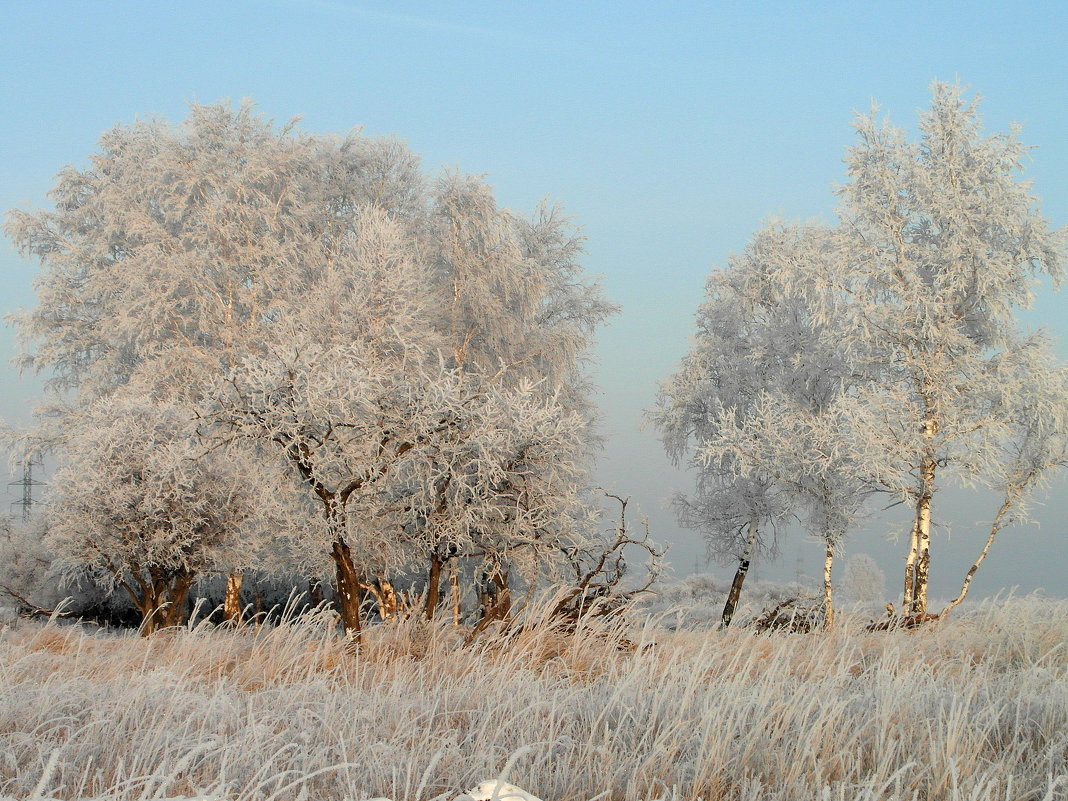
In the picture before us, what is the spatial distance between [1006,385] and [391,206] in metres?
14.6

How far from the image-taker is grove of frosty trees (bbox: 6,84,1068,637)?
975 cm

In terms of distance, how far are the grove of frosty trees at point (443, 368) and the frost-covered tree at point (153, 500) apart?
65 mm

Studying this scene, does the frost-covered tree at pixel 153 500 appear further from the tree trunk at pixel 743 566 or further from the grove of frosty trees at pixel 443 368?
the tree trunk at pixel 743 566

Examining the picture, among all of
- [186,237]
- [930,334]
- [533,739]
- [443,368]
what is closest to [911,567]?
[930,334]

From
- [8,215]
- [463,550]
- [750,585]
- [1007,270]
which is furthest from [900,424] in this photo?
[8,215]

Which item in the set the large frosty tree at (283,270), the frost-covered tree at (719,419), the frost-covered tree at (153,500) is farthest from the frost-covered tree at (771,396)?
→ the frost-covered tree at (153,500)

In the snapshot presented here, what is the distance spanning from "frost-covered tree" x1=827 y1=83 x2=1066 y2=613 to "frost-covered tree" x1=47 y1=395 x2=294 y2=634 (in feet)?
34.6

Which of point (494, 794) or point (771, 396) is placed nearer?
point (494, 794)

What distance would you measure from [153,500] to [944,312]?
43.2 ft

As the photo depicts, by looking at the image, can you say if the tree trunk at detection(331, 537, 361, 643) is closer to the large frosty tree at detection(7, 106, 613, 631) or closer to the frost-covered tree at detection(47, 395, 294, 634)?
the large frosty tree at detection(7, 106, 613, 631)

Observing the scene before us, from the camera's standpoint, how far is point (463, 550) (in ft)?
32.5

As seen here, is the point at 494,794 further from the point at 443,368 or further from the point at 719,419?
the point at 719,419

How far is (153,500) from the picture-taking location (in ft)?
44.0

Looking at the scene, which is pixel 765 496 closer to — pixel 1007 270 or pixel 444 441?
pixel 1007 270
